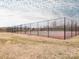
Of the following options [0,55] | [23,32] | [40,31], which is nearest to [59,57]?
[0,55]

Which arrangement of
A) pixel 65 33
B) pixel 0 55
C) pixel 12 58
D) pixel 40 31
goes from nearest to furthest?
pixel 12 58 < pixel 0 55 < pixel 65 33 < pixel 40 31

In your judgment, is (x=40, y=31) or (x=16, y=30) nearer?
(x=40, y=31)

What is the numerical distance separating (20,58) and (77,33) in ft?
134

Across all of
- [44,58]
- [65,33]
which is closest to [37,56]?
[44,58]

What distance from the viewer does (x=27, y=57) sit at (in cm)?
1281

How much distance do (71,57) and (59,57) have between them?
2.40 feet

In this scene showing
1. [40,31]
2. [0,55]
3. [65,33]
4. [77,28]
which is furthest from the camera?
[77,28]

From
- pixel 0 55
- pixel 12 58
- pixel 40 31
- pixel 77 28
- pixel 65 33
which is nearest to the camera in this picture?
pixel 12 58

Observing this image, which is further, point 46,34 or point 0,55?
point 46,34

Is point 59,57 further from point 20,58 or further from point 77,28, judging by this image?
point 77,28

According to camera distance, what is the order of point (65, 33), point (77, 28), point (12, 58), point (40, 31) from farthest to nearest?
point (77, 28), point (40, 31), point (65, 33), point (12, 58)

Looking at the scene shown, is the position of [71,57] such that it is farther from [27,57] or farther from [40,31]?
[40,31]

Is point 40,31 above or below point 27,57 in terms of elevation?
below

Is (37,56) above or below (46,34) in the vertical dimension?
above
